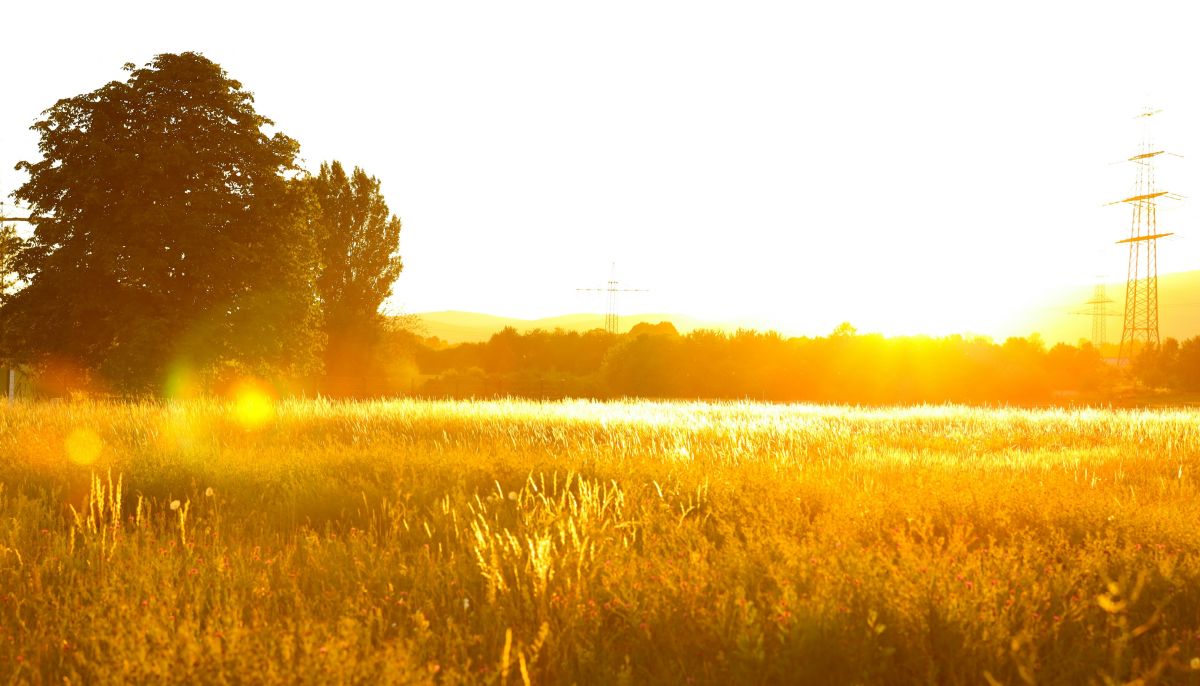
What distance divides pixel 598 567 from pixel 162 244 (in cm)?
2404

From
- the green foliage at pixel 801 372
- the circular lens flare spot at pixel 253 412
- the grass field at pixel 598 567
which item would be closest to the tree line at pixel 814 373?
the green foliage at pixel 801 372

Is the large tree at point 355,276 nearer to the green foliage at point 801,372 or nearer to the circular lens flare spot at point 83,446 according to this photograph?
the green foliage at point 801,372

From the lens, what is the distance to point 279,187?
88.7ft

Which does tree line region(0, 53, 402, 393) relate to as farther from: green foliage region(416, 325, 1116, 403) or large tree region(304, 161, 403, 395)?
green foliage region(416, 325, 1116, 403)

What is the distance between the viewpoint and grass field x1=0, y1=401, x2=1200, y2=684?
4105 mm

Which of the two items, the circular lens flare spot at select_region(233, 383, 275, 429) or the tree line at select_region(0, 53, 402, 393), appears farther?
the tree line at select_region(0, 53, 402, 393)

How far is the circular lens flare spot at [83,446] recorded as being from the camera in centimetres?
1057

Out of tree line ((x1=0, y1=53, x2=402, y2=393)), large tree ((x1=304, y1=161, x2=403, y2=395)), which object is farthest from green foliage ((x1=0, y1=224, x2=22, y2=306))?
large tree ((x1=304, y1=161, x2=403, y2=395))

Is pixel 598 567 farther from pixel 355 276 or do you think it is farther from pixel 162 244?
pixel 355 276

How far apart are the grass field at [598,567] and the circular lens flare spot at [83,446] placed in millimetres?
120

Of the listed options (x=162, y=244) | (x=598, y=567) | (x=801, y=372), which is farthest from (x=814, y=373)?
(x=598, y=567)

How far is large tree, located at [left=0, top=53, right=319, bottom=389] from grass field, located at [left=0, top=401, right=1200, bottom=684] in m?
13.1

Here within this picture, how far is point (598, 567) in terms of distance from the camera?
5.36 metres

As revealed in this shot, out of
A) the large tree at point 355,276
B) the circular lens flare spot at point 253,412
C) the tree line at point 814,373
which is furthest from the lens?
the tree line at point 814,373
